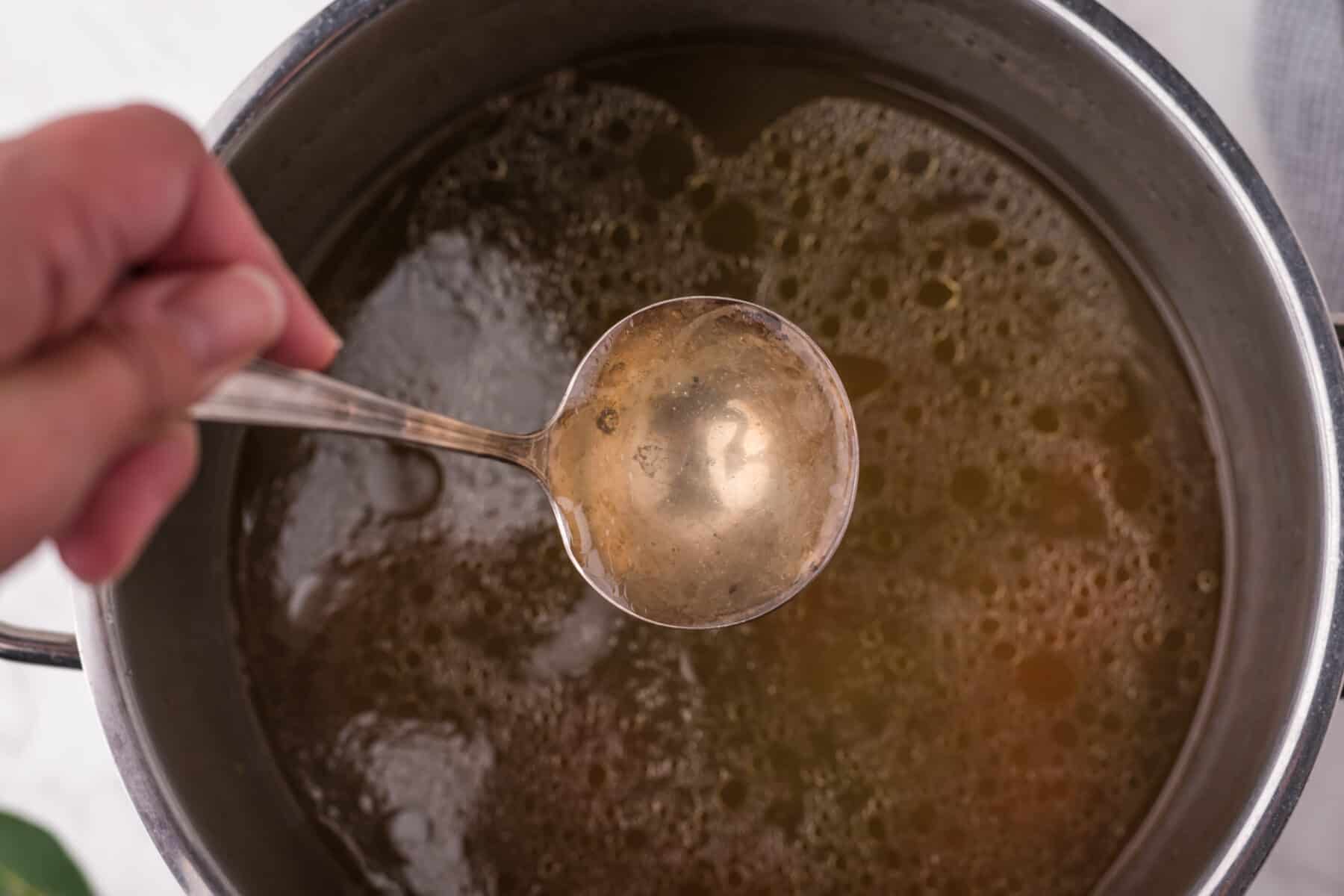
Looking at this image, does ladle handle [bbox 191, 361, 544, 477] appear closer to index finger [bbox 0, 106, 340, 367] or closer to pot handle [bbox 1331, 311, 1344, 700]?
index finger [bbox 0, 106, 340, 367]

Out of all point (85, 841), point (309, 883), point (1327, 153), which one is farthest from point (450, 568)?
point (1327, 153)

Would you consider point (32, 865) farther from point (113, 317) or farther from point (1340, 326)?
point (1340, 326)

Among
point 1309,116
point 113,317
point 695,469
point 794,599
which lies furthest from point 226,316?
point 1309,116

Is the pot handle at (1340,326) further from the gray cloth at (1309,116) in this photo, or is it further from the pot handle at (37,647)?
the pot handle at (37,647)

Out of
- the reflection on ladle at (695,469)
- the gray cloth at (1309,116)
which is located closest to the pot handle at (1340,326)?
the gray cloth at (1309,116)

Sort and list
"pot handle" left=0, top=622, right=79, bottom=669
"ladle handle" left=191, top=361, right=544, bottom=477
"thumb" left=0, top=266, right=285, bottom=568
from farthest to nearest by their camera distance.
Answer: "pot handle" left=0, top=622, right=79, bottom=669, "ladle handle" left=191, top=361, right=544, bottom=477, "thumb" left=0, top=266, right=285, bottom=568

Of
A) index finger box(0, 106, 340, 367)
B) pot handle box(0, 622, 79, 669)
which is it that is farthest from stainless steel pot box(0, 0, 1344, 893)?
index finger box(0, 106, 340, 367)

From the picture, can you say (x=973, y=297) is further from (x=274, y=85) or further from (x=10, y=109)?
(x=10, y=109)
